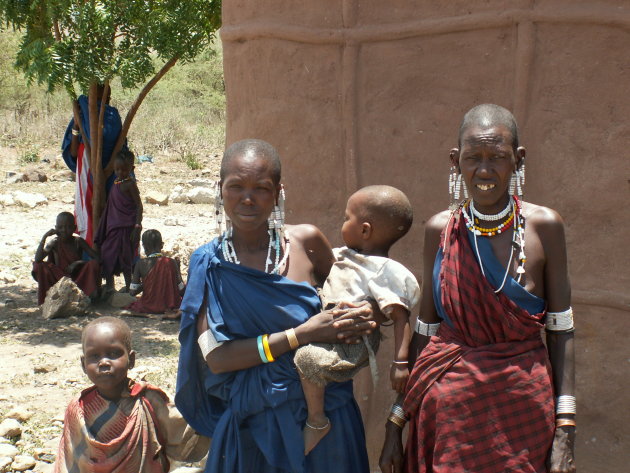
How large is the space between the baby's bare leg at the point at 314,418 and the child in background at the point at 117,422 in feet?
2.07

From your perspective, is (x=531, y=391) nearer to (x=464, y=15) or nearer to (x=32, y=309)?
(x=464, y=15)

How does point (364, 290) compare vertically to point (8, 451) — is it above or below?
above

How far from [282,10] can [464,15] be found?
760 millimetres

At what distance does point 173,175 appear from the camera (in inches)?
553

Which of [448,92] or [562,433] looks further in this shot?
[448,92]

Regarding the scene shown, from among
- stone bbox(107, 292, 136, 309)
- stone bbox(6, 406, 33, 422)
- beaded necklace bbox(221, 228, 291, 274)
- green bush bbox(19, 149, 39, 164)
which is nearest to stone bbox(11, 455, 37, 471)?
stone bbox(6, 406, 33, 422)

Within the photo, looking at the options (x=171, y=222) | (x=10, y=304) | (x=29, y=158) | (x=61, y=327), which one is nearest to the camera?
(x=61, y=327)

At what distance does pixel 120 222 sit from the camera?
7.82m

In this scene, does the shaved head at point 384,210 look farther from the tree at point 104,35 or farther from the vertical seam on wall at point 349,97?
the tree at point 104,35

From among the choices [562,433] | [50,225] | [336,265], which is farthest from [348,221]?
[50,225]

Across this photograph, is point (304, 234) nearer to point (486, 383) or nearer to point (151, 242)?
point (486, 383)

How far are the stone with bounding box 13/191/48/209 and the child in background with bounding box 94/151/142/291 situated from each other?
412cm

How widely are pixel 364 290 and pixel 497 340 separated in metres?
0.40

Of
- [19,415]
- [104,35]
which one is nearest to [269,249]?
[19,415]
